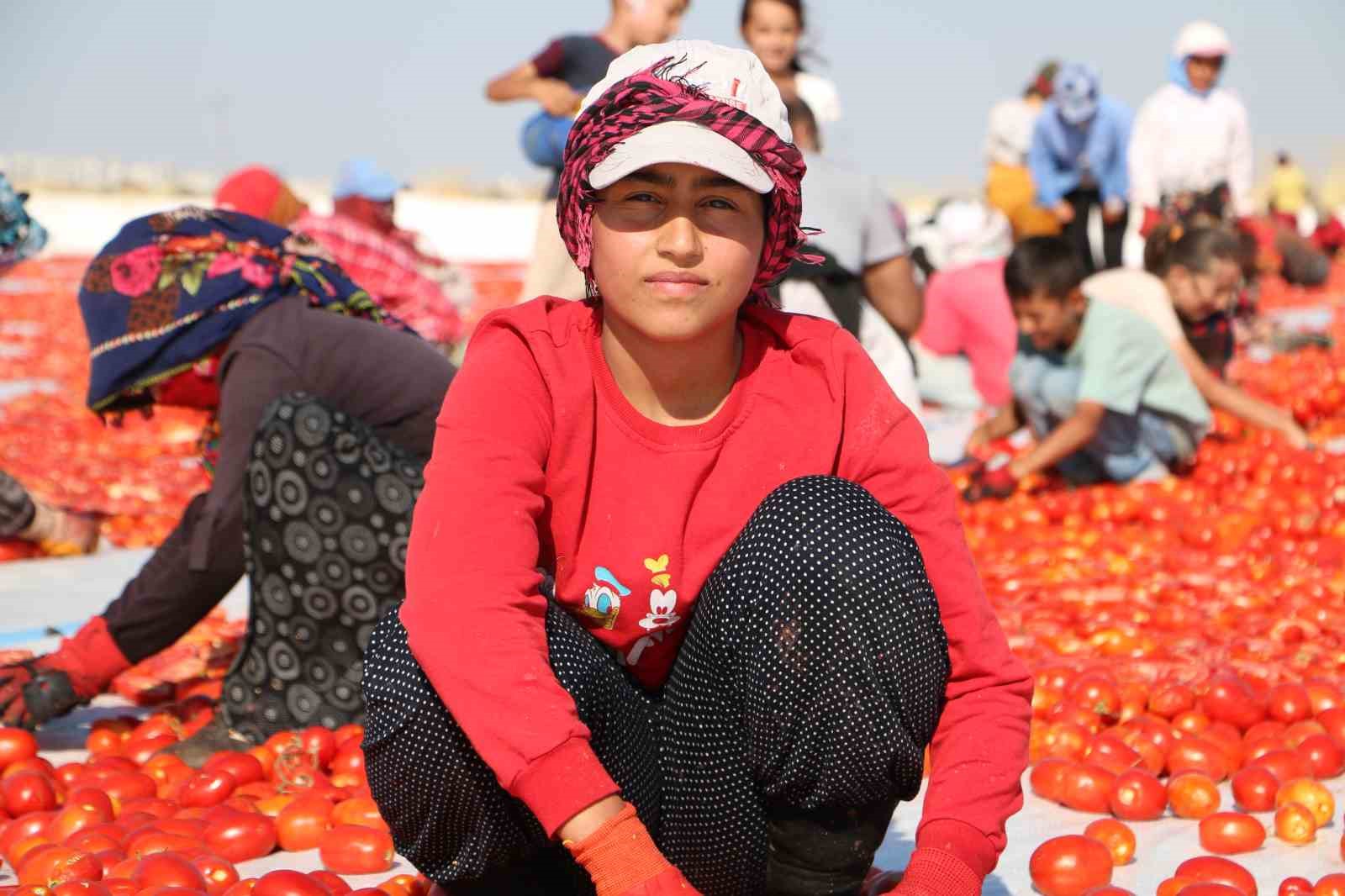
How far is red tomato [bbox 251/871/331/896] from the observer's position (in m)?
2.15

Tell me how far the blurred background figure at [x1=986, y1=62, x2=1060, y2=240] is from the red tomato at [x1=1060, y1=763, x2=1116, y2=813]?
293 inches

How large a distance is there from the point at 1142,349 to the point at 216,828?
4.18 m

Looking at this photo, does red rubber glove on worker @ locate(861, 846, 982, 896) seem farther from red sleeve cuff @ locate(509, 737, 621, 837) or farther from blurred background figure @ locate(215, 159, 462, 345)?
blurred background figure @ locate(215, 159, 462, 345)

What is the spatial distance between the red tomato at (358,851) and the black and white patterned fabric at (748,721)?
453mm

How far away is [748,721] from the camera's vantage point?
1971mm

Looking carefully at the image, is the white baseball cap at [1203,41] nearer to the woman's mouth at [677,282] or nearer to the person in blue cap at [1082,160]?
the person in blue cap at [1082,160]

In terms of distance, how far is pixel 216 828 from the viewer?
2.59 m

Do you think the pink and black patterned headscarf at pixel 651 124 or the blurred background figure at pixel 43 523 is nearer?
the pink and black patterned headscarf at pixel 651 124

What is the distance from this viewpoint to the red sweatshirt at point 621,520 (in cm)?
186

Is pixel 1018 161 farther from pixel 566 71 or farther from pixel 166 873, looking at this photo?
pixel 166 873

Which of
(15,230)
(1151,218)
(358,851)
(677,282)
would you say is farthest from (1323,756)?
(1151,218)

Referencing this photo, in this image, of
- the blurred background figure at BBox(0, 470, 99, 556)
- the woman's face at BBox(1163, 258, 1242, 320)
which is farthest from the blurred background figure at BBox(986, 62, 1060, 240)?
the blurred background figure at BBox(0, 470, 99, 556)

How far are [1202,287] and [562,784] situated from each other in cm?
533

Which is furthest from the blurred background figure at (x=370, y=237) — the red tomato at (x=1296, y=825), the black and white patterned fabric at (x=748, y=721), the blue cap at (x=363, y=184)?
the red tomato at (x=1296, y=825)
